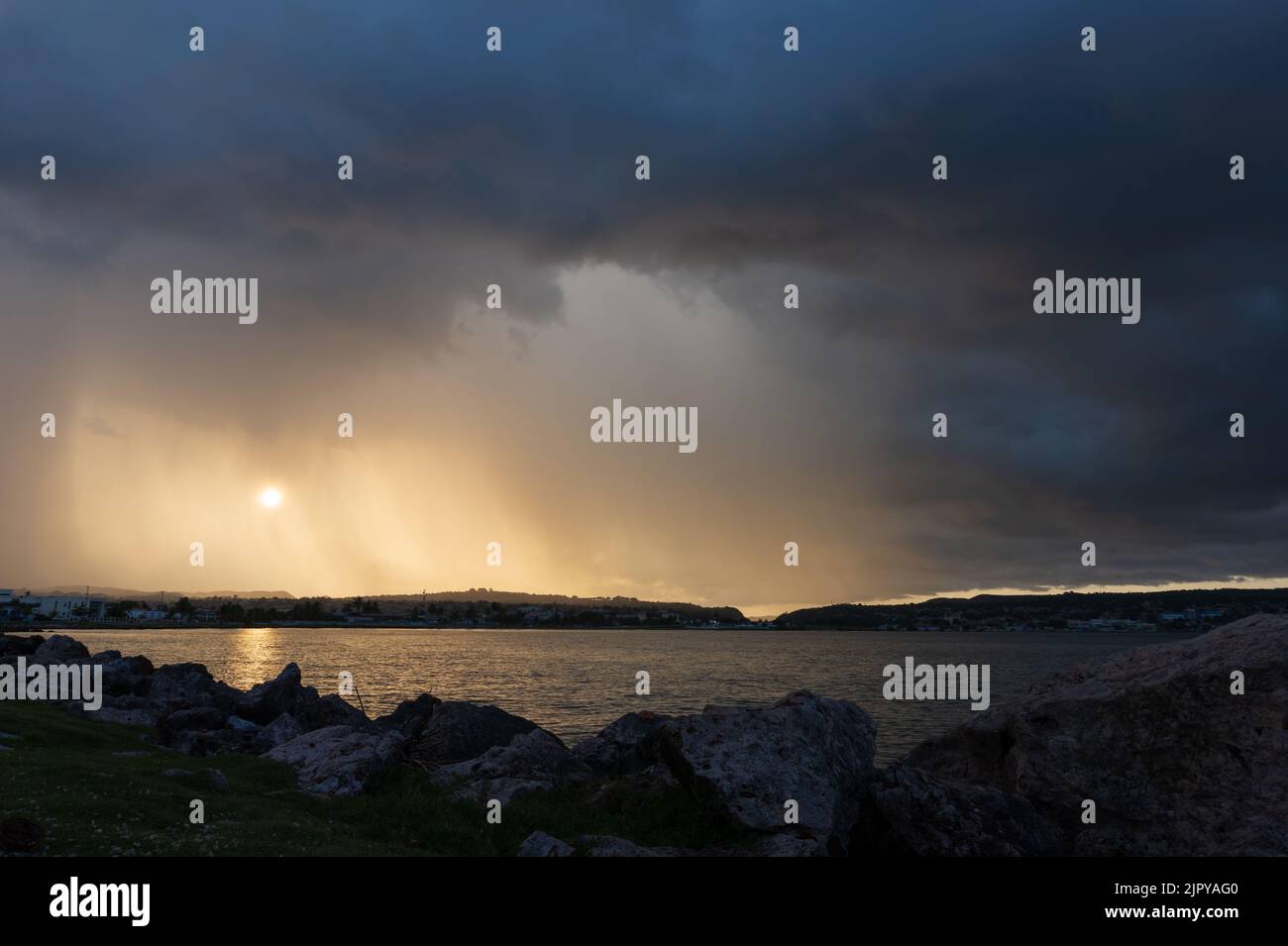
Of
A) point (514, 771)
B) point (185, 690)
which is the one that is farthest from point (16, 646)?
point (514, 771)

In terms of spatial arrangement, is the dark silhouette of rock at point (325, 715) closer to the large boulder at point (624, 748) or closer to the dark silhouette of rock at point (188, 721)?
the dark silhouette of rock at point (188, 721)

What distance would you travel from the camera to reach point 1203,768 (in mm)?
17422

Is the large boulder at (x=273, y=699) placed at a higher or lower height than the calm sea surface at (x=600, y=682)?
higher

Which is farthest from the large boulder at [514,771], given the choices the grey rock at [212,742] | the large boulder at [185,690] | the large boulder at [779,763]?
the large boulder at [185,690]

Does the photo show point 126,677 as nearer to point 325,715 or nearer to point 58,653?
point 58,653

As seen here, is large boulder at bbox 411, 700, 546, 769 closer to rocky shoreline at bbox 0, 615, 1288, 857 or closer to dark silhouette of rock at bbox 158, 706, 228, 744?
rocky shoreline at bbox 0, 615, 1288, 857

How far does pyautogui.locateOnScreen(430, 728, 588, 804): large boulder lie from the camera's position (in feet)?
65.4

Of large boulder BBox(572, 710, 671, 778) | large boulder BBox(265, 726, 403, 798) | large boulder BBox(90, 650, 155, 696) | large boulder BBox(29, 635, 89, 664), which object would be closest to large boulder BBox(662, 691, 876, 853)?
large boulder BBox(572, 710, 671, 778)

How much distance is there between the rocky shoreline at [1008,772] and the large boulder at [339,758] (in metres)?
0.05

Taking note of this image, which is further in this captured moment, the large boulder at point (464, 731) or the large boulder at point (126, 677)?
the large boulder at point (126, 677)

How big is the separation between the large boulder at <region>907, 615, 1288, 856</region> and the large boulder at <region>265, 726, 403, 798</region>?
44.1 ft

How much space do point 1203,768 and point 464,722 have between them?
21629mm

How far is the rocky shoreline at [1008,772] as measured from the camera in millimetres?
15953
